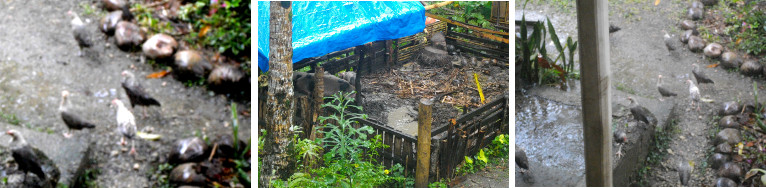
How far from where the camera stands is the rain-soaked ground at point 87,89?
6.85 ft

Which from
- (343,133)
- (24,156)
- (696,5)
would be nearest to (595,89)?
(696,5)

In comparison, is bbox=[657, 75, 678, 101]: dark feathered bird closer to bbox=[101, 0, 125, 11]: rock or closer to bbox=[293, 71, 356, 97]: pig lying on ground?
bbox=[293, 71, 356, 97]: pig lying on ground

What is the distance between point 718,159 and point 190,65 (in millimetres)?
2024

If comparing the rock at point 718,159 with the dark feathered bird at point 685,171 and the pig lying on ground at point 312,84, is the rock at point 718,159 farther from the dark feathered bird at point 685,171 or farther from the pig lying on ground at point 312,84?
the pig lying on ground at point 312,84

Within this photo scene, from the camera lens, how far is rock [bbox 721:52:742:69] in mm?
2193

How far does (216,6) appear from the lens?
212cm

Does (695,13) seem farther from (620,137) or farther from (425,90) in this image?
(425,90)

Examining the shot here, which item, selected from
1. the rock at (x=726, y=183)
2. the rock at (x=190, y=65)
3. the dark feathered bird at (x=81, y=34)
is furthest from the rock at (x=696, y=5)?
the dark feathered bird at (x=81, y=34)

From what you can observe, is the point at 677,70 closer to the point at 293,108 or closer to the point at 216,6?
the point at 293,108

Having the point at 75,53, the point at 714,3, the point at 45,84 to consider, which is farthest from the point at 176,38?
the point at 714,3

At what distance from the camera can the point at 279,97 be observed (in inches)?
87.9

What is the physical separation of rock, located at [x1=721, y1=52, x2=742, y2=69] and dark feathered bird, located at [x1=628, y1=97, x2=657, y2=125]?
34 centimetres

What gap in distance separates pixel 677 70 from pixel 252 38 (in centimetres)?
163

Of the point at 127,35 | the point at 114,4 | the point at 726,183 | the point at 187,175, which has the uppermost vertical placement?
the point at 114,4
